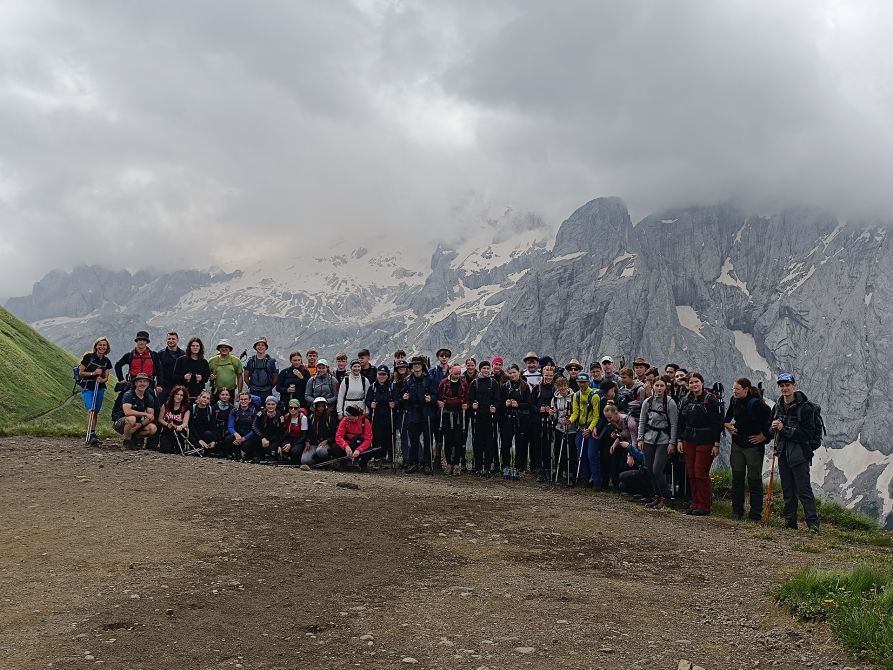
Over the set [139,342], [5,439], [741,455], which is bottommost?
[5,439]

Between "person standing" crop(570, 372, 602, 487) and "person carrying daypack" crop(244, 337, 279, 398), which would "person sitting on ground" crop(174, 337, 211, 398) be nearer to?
"person carrying daypack" crop(244, 337, 279, 398)

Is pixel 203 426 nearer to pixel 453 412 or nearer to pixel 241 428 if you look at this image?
pixel 241 428

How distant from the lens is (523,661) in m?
6.58

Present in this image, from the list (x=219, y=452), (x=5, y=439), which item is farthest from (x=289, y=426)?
(x=5, y=439)

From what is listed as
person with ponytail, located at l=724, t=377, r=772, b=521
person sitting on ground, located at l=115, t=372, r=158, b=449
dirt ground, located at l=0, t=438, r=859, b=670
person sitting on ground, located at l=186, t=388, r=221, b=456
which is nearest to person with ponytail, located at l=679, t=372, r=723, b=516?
person with ponytail, located at l=724, t=377, r=772, b=521

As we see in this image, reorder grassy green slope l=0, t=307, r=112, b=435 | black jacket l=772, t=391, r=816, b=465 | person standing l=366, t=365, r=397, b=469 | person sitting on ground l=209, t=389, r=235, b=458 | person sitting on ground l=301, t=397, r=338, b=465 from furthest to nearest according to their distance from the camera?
1. grassy green slope l=0, t=307, r=112, b=435
2. person standing l=366, t=365, r=397, b=469
3. person sitting on ground l=209, t=389, r=235, b=458
4. person sitting on ground l=301, t=397, r=338, b=465
5. black jacket l=772, t=391, r=816, b=465

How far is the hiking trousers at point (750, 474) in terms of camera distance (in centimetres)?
1592

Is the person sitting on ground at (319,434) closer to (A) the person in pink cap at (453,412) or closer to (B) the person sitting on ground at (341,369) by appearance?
(B) the person sitting on ground at (341,369)

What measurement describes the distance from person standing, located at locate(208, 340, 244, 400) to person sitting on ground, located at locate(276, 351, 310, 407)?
1.27m

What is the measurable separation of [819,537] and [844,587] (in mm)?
6893

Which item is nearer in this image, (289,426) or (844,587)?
(844,587)

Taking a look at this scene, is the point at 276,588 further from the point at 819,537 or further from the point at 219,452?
the point at 219,452

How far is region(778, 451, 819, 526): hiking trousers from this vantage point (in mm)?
15125

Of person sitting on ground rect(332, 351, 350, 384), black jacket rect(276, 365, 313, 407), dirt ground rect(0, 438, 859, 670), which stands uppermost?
person sitting on ground rect(332, 351, 350, 384)
